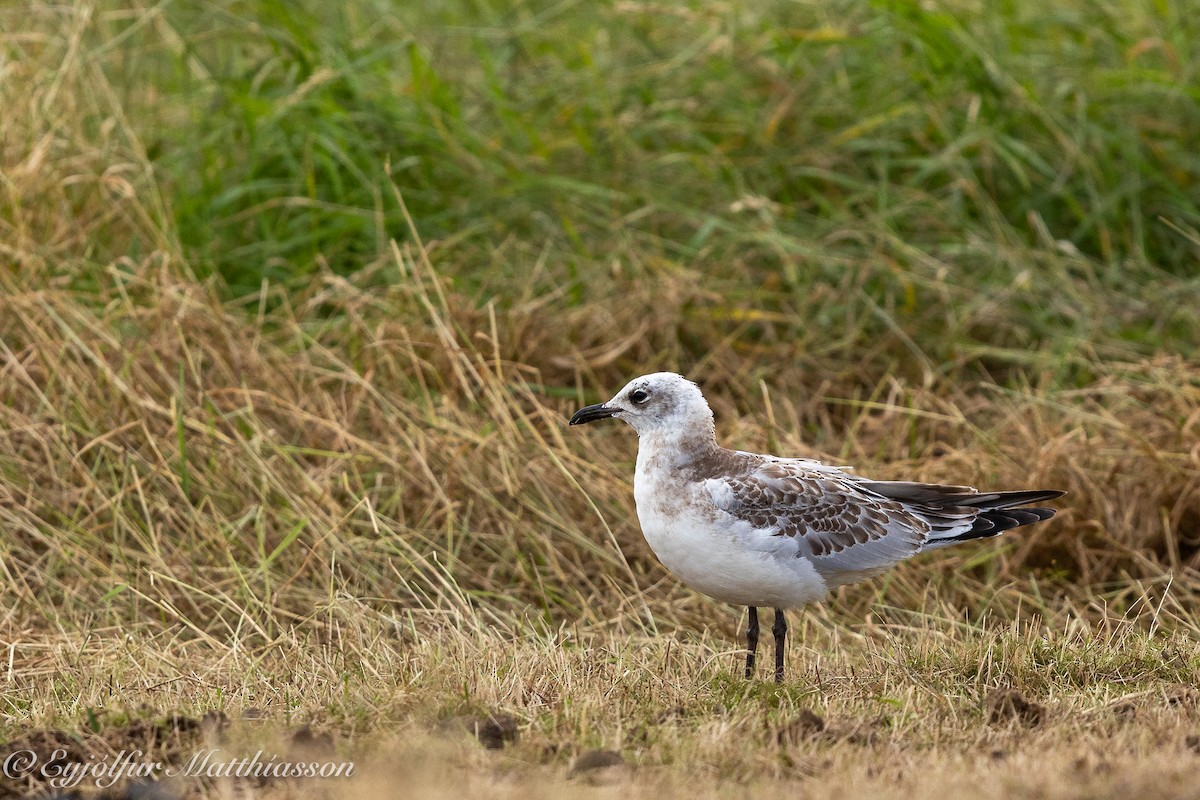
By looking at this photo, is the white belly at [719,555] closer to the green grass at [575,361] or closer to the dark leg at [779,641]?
the dark leg at [779,641]

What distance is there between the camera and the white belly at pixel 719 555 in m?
4.54

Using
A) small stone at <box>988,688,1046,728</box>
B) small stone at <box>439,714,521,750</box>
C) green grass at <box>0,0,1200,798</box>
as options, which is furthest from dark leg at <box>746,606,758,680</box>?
small stone at <box>439,714,521,750</box>

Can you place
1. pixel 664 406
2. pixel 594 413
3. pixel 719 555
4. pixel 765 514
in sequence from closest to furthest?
pixel 719 555 < pixel 765 514 < pixel 664 406 < pixel 594 413

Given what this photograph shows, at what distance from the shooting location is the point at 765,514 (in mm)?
4684

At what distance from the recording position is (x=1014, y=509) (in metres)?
5.04

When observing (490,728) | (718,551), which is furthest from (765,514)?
(490,728)

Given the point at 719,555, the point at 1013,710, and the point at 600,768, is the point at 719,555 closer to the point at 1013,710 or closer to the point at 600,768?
the point at 1013,710

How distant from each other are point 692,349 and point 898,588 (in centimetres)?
200

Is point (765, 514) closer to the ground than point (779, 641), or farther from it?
farther from it

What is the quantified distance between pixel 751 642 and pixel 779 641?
135 millimetres

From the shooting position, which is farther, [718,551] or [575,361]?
[575,361]

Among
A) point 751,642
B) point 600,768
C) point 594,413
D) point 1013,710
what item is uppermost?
point 594,413

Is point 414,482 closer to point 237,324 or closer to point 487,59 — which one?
point 237,324

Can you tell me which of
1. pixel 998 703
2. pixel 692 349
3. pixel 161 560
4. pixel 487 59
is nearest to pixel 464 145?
pixel 487 59
